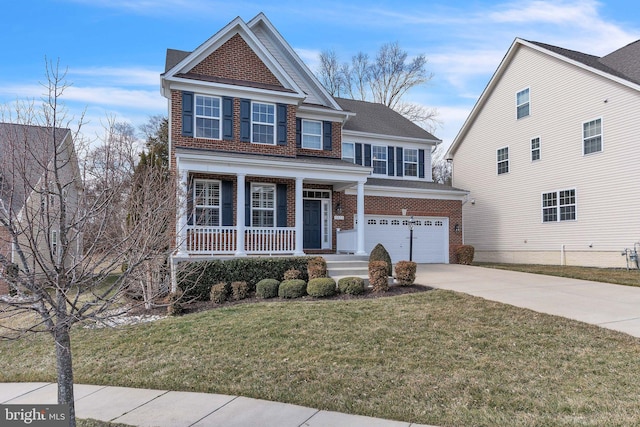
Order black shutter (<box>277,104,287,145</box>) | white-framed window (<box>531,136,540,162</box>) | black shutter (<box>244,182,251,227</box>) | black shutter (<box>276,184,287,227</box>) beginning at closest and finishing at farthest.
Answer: black shutter (<box>244,182,251,227</box>)
black shutter (<box>276,184,287,227</box>)
black shutter (<box>277,104,287,145</box>)
white-framed window (<box>531,136,540,162</box>)

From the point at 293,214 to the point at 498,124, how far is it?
12.2 meters

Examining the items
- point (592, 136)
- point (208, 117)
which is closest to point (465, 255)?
point (592, 136)

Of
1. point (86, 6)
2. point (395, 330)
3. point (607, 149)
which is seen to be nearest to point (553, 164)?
point (607, 149)

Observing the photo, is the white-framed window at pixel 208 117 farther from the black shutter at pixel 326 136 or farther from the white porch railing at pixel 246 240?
the black shutter at pixel 326 136

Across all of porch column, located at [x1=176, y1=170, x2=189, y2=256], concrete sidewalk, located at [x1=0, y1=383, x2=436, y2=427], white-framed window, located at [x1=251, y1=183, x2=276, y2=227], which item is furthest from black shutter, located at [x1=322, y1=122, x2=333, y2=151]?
concrete sidewalk, located at [x1=0, y1=383, x2=436, y2=427]

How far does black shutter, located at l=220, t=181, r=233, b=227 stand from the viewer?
1367 cm

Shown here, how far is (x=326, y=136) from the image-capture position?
641 inches

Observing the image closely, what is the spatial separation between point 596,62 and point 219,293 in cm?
1842

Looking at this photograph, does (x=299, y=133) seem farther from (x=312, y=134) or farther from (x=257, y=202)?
(x=257, y=202)

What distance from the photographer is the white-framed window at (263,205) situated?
46.6ft

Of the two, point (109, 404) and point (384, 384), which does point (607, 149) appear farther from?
point (109, 404)

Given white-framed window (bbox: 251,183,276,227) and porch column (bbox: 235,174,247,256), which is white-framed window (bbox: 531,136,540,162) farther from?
→ porch column (bbox: 235,174,247,256)

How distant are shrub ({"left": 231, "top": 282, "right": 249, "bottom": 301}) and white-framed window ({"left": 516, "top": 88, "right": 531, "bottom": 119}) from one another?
1545cm

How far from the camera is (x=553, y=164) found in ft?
57.4
